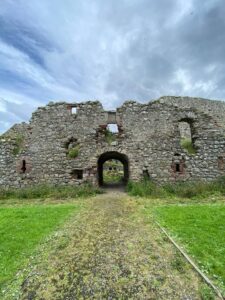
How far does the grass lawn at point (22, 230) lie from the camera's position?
5497mm

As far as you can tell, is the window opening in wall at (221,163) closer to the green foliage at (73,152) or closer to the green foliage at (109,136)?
the green foliage at (109,136)

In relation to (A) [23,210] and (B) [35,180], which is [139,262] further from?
(B) [35,180]

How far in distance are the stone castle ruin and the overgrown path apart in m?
7.70

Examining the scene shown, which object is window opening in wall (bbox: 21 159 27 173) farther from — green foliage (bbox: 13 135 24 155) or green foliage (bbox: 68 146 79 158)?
green foliage (bbox: 68 146 79 158)

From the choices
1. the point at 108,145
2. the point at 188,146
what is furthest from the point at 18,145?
the point at 188,146

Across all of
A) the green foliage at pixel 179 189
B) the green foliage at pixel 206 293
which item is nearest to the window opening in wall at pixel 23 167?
the green foliage at pixel 179 189

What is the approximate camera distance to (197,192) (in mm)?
13336

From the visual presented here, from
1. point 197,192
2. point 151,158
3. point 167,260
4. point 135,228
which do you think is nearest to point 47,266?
point 167,260

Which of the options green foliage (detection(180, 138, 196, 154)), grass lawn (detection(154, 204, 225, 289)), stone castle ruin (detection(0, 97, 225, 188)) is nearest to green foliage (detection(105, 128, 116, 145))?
stone castle ruin (detection(0, 97, 225, 188))

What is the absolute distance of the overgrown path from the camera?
4261 mm

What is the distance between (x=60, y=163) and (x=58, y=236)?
877 cm

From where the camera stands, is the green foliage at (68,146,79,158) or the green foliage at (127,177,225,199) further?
the green foliage at (68,146,79,158)

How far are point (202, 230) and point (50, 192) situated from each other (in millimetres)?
9628

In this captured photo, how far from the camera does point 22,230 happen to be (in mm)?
7879
